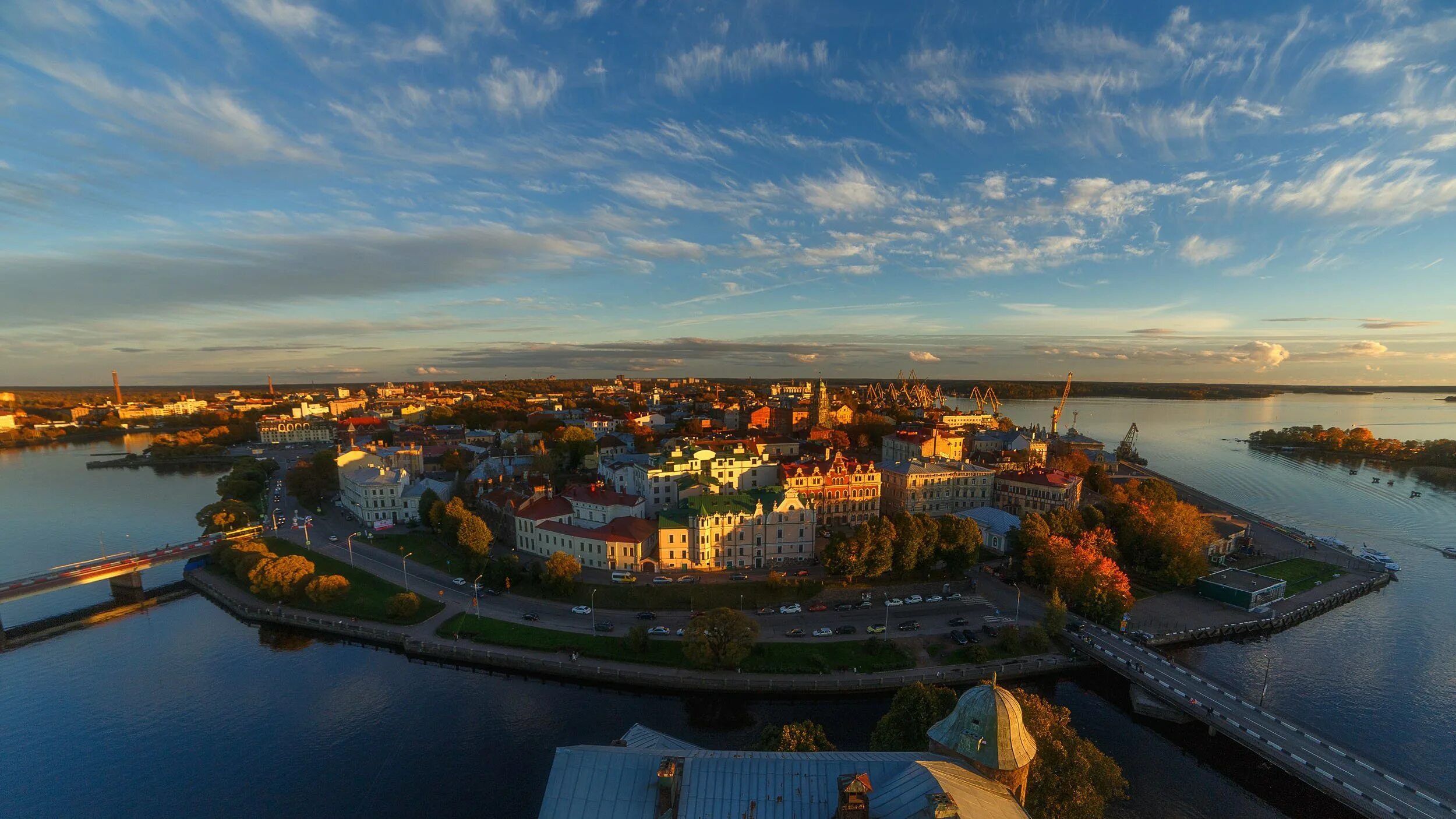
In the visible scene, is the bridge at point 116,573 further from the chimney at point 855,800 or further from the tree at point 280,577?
the chimney at point 855,800

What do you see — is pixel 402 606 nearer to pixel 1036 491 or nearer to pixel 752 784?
pixel 752 784

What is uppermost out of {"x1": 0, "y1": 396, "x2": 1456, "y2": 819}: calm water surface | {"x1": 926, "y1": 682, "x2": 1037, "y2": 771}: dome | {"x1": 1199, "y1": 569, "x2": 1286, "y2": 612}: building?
{"x1": 926, "y1": 682, "x2": 1037, "y2": 771}: dome

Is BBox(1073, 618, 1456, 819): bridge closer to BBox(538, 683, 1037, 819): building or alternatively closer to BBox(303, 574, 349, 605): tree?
BBox(538, 683, 1037, 819): building

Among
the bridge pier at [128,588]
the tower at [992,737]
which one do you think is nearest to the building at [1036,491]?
the tower at [992,737]

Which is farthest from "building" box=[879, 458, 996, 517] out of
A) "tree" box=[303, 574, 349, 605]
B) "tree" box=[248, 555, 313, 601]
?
"tree" box=[248, 555, 313, 601]

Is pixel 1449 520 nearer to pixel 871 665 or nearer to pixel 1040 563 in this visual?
pixel 1040 563

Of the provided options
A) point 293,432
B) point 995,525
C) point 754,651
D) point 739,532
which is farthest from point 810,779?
point 293,432

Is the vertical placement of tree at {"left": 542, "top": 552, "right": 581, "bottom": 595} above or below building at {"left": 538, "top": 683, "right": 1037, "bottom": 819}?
below
